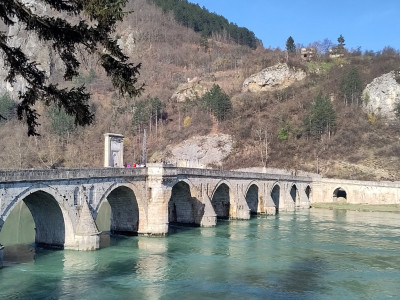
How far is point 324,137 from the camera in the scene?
9131cm

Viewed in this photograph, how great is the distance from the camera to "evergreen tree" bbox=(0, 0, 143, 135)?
9.64m

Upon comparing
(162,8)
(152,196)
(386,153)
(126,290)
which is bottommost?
(126,290)

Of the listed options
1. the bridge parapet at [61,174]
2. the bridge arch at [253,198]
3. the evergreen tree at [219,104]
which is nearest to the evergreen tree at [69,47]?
the bridge parapet at [61,174]

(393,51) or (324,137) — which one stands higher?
(393,51)

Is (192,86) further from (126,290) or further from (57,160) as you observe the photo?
(126,290)

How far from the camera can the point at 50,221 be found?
3203cm

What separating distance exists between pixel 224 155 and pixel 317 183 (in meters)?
21.3

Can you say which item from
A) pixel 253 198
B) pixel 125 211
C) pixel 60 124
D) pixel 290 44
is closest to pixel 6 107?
pixel 60 124

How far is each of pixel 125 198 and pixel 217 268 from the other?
13.5 meters

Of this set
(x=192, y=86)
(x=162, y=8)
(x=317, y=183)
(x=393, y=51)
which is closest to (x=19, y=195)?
(x=317, y=183)

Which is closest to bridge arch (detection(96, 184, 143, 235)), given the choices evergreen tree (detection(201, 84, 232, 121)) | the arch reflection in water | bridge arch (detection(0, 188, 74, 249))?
the arch reflection in water

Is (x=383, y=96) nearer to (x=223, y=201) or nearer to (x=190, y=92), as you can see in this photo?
(x=190, y=92)

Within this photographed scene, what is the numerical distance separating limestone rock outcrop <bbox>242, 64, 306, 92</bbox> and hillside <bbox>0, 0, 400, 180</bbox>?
120 centimetres

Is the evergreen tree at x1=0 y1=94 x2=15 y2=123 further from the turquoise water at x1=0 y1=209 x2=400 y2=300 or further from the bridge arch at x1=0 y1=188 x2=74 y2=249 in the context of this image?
the bridge arch at x1=0 y1=188 x2=74 y2=249
